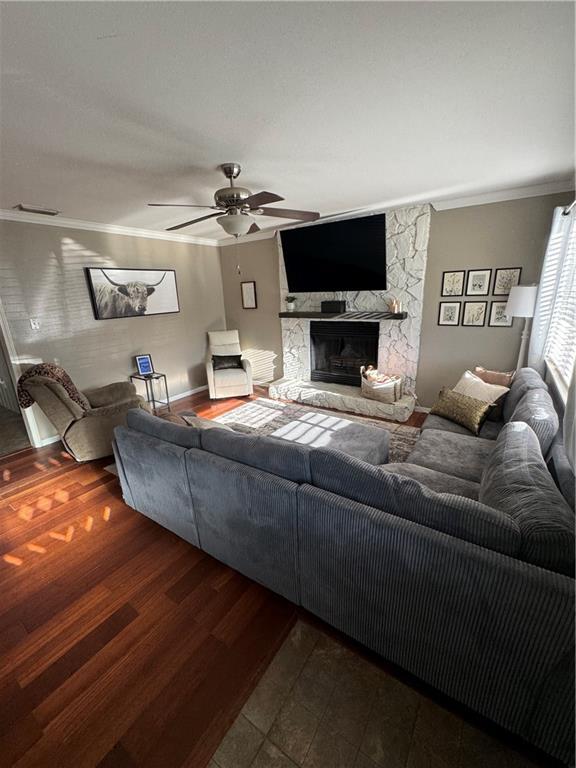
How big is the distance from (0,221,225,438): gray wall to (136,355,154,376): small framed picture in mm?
120

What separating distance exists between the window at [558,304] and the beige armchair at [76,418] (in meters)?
4.08

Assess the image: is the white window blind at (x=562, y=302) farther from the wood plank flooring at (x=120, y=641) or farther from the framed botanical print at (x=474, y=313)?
the wood plank flooring at (x=120, y=641)

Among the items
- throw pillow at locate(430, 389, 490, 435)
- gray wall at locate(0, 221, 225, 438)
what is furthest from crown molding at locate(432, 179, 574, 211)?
gray wall at locate(0, 221, 225, 438)

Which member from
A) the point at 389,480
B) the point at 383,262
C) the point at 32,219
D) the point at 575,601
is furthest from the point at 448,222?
the point at 32,219

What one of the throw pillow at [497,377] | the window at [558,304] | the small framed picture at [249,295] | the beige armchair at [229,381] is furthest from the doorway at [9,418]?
the window at [558,304]

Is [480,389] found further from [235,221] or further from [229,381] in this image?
[229,381]

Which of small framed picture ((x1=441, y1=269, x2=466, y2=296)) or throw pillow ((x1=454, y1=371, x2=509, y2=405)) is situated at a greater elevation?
small framed picture ((x1=441, y1=269, x2=466, y2=296))

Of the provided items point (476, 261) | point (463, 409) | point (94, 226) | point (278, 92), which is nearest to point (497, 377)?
point (463, 409)

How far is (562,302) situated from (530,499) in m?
2.46

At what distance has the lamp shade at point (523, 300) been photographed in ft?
9.59

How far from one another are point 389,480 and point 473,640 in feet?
1.94

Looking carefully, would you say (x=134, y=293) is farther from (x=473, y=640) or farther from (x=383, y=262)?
(x=473, y=640)

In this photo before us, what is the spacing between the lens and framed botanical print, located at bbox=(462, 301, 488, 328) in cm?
347

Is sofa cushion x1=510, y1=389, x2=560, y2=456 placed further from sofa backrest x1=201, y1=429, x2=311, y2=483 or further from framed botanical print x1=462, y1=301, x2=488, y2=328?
framed botanical print x1=462, y1=301, x2=488, y2=328
